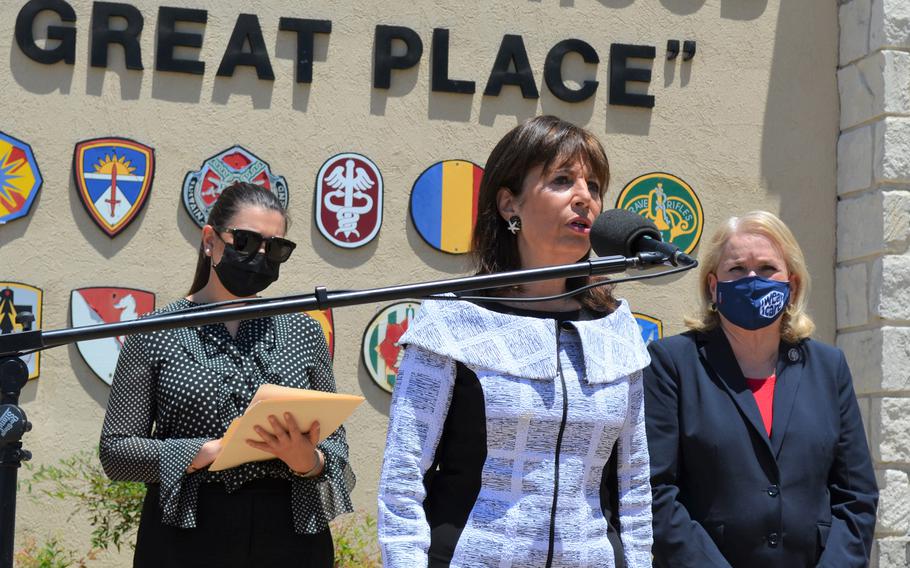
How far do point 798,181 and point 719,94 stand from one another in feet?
2.24

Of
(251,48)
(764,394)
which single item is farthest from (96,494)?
(764,394)

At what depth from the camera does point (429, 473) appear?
2.88 meters

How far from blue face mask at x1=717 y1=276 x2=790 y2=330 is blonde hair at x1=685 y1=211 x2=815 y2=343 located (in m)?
0.09

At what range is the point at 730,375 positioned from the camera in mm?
3797

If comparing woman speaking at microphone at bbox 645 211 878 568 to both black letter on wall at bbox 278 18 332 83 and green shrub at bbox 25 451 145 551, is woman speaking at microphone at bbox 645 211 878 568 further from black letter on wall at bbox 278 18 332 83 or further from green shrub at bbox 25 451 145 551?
black letter on wall at bbox 278 18 332 83

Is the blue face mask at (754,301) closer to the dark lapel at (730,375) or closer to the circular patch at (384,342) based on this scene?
the dark lapel at (730,375)

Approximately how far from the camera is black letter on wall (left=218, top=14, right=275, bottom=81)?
655cm

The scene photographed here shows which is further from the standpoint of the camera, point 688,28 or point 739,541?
point 688,28

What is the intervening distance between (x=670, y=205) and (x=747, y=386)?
330cm

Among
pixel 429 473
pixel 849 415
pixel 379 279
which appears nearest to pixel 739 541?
pixel 849 415

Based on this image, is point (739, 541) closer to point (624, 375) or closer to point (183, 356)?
point (624, 375)

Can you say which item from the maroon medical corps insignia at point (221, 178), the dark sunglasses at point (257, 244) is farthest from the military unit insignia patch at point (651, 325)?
the dark sunglasses at point (257, 244)

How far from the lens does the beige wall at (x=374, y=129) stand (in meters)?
6.34

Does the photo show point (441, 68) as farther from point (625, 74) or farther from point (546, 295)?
point (546, 295)
